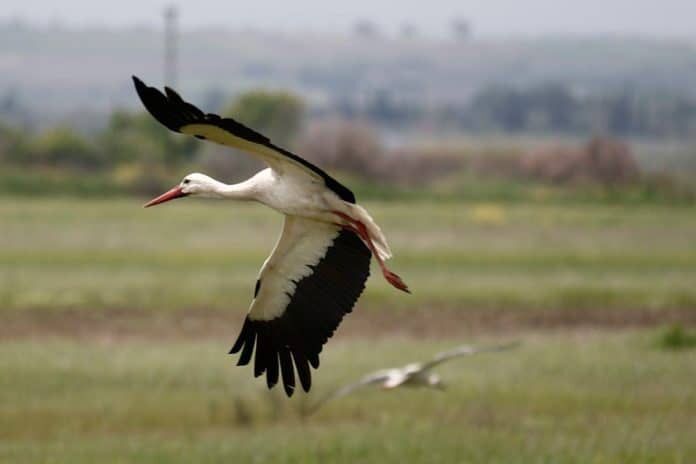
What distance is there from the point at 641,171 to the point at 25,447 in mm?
48857

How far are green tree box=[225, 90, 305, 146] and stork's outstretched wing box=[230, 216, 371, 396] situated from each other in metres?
68.5

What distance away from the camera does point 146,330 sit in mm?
21766

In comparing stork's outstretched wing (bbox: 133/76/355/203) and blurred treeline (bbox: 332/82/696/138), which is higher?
stork's outstretched wing (bbox: 133/76/355/203)

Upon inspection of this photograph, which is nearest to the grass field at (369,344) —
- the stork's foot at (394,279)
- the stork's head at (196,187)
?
the stork's foot at (394,279)

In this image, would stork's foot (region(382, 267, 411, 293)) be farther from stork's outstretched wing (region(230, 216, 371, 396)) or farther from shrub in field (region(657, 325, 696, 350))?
shrub in field (region(657, 325, 696, 350))

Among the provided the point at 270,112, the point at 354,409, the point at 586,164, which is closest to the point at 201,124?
the point at 354,409

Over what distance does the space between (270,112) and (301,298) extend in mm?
73747

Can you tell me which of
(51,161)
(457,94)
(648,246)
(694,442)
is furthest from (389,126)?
(694,442)

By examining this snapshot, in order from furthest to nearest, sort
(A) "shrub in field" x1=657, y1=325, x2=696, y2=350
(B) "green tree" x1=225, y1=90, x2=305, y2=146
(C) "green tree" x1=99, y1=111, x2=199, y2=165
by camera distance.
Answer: (B) "green tree" x1=225, y1=90, x2=305, y2=146
(C) "green tree" x1=99, y1=111, x2=199, y2=165
(A) "shrub in field" x1=657, y1=325, x2=696, y2=350

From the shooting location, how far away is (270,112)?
82.8 meters

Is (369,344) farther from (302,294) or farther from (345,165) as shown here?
(345,165)

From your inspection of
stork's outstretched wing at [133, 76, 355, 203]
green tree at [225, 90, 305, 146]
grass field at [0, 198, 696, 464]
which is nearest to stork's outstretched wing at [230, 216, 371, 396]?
stork's outstretched wing at [133, 76, 355, 203]

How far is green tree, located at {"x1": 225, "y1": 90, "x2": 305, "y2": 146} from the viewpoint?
80062 mm

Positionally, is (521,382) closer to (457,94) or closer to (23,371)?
(23,371)
